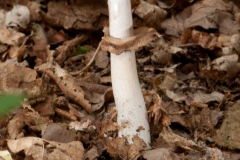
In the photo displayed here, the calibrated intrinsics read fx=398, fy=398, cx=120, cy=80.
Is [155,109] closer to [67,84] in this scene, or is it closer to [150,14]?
[67,84]

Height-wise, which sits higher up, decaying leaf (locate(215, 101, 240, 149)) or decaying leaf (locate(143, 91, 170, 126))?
decaying leaf (locate(143, 91, 170, 126))

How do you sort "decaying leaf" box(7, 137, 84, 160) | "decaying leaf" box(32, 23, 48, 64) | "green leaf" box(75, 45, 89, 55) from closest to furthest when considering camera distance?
"decaying leaf" box(7, 137, 84, 160), "decaying leaf" box(32, 23, 48, 64), "green leaf" box(75, 45, 89, 55)

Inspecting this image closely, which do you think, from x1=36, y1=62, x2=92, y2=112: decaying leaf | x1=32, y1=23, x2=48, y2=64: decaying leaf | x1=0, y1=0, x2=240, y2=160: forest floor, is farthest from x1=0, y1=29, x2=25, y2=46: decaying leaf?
x1=36, y1=62, x2=92, y2=112: decaying leaf

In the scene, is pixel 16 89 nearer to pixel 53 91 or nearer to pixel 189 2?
pixel 53 91

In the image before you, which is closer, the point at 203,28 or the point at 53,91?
the point at 53,91

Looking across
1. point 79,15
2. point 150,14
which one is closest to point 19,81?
point 79,15

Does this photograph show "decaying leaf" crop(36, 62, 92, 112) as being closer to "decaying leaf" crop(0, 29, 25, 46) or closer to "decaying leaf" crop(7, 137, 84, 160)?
"decaying leaf" crop(7, 137, 84, 160)

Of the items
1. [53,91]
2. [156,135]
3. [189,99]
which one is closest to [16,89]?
[53,91]

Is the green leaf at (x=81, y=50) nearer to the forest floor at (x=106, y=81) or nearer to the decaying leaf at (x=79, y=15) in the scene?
the forest floor at (x=106, y=81)
